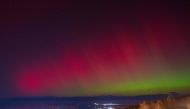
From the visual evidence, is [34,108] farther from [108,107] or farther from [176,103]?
[176,103]

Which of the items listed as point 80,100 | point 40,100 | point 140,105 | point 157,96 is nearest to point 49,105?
point 40,100

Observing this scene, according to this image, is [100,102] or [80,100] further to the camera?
[80,100]

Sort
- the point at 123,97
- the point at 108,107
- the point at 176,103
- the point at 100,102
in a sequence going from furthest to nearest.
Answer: the point at 123,97
the point at 100,102
the point at 108,107
the point at 176,103

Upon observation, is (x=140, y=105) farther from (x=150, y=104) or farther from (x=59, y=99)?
(x=59, y=99)

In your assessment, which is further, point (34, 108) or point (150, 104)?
point (34, 108)

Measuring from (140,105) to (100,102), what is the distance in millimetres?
960

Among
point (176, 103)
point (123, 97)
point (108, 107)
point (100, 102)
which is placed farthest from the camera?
point (123, 97)

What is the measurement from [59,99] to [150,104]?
4.09 ft

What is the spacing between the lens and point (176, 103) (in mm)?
1000

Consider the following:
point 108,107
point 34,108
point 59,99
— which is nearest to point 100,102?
point 108,107

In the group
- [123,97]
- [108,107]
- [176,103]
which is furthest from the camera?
[123,97]

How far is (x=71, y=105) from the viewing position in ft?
6.81

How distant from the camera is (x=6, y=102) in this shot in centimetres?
215

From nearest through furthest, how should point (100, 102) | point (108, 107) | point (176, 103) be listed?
point (176, 103) → point (108, 107) → point (100, 102)
